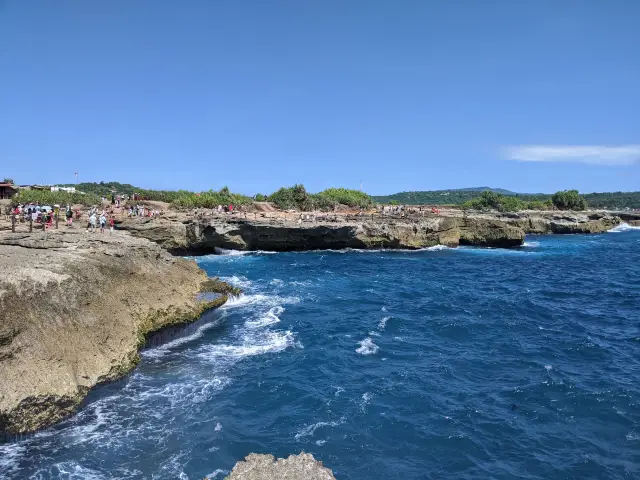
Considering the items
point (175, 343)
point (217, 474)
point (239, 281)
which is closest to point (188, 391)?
point (217, 474)

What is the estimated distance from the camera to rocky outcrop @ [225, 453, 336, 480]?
716 centimetres

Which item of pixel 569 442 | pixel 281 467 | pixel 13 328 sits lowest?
pixel 569 442

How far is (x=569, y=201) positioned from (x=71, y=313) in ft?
463

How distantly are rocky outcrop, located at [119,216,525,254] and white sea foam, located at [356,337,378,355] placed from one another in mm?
30708

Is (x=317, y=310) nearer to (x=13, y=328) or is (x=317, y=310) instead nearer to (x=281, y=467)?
(x=13, y=328)

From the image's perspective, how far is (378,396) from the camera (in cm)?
1566

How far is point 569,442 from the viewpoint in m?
13.0

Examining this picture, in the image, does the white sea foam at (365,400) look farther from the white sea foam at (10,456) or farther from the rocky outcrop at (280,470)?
the white sea foam at (10,456)

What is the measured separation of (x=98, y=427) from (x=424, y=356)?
12.7 meters

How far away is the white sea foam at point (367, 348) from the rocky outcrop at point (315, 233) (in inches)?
1209

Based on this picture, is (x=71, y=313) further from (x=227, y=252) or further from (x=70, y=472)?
(x=227, y=252)

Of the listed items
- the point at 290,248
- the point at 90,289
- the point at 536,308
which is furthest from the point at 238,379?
the point at 290,248

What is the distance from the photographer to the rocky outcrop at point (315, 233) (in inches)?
1863

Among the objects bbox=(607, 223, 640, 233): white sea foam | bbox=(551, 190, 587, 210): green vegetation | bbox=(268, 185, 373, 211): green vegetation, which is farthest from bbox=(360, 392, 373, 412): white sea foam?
bbox=(551, 190, 587, 210): green vegetation
